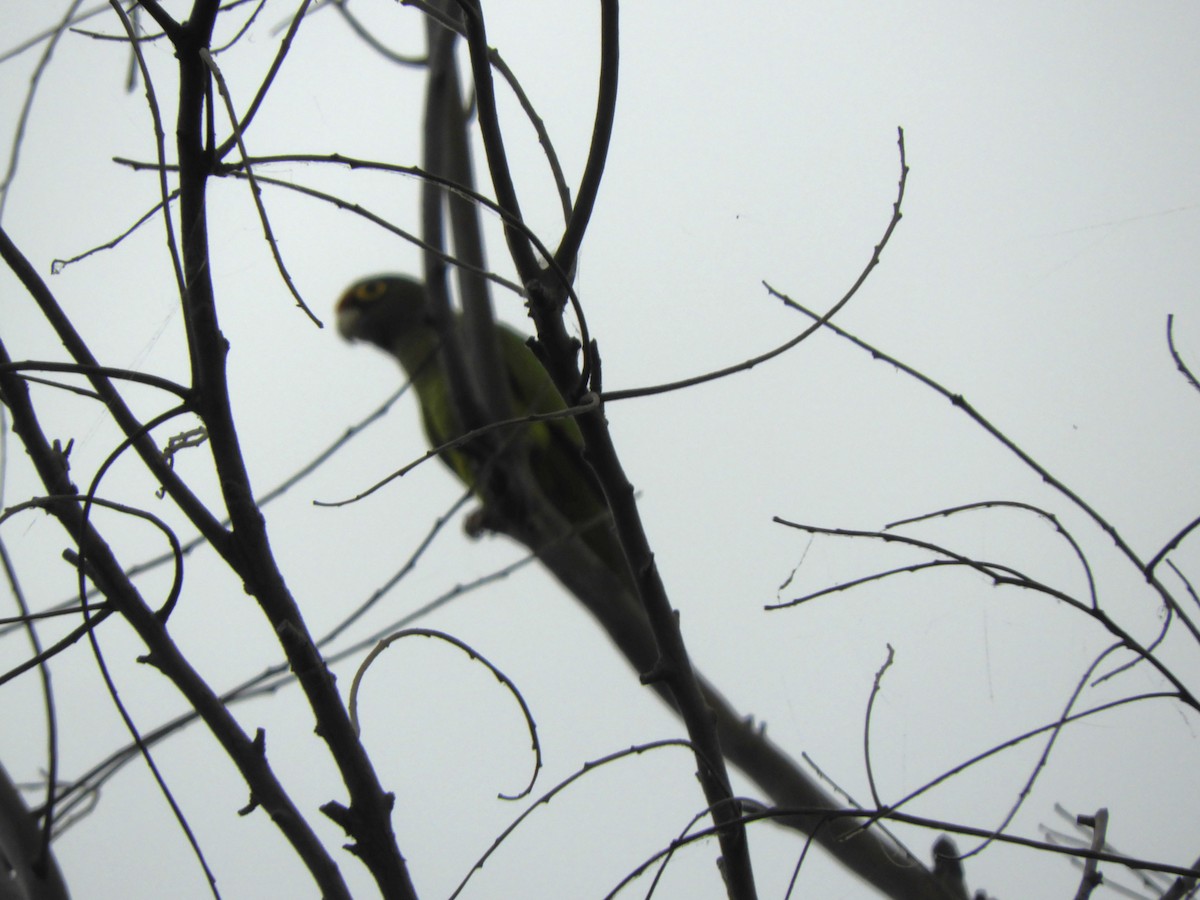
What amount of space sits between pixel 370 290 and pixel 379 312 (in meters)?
0.09

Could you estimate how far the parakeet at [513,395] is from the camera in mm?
3057

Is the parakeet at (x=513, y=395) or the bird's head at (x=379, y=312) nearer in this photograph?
the parakeet at (x=513, y=395)

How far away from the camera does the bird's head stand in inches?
147

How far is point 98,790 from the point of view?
1138 millimetres

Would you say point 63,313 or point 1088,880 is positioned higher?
point 63,313

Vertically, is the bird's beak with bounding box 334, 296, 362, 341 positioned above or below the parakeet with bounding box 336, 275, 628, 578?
above

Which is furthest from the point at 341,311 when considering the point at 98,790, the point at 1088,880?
the point at 1088,880

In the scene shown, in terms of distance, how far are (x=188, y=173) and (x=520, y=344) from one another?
281cm

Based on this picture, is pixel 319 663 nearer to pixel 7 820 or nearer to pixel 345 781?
pixel 345 781

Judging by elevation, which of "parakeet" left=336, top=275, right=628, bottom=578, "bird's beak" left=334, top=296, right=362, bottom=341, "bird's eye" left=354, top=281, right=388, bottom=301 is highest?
"bird's eye" left=354, top=281, right=388, bottom=301

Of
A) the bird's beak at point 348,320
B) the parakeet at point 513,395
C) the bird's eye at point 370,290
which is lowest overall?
the parakeet at point 513,395

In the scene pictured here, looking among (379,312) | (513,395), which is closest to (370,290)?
(379,312)

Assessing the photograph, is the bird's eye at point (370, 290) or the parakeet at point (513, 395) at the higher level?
the bird's eye at point (370, 290)

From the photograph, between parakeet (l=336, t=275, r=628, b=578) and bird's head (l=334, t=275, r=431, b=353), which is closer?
parakeet (l=336, t=275, r=628, b=578)
